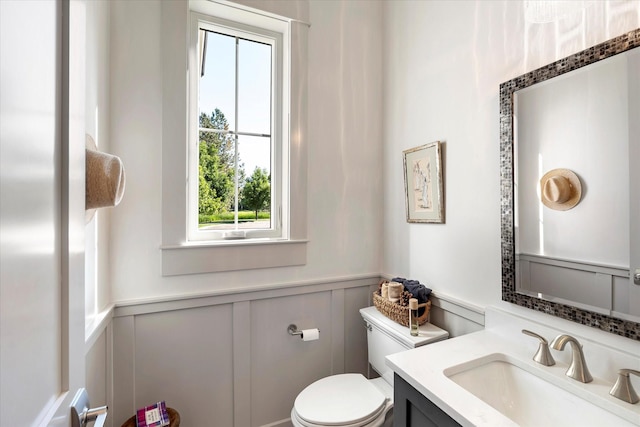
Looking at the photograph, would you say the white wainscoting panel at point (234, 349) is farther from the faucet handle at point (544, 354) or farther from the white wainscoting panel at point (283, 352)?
the faucet handle at point (544, 354)

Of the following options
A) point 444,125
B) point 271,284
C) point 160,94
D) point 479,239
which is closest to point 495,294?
point 479,239

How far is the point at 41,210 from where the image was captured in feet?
1.48

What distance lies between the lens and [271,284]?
1628mm

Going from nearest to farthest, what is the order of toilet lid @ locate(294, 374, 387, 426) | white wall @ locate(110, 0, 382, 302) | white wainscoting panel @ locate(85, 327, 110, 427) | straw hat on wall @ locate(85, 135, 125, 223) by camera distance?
1. straw hat on wall @ locate(85, 135, 125, 223)
2. white wainscoting panel @ locate(85, 327, 110, 427)
3. toilet lid @ locate(294, 374, 387, 426)
4. white wall @ locate(110, 0, 382, 302)

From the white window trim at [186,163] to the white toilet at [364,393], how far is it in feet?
1.92

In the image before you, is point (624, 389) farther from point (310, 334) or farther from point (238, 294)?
point (238, 294)

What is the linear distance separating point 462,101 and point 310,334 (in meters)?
1.34

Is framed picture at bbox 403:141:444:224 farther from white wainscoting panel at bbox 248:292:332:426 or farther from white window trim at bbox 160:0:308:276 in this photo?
white wainscoting panel at bbox 248:292:332:426

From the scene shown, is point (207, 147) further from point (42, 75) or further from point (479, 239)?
point (479, 239)

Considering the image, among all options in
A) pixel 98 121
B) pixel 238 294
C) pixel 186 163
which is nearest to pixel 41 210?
pixel 98 121

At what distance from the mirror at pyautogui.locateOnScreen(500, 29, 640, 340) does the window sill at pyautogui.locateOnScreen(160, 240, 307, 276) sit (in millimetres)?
993

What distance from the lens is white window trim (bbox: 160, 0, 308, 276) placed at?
55.4 inches

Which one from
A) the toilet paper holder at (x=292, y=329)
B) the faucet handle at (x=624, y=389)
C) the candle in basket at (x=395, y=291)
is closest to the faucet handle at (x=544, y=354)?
A: the faucet handle at (x=624, y=389)

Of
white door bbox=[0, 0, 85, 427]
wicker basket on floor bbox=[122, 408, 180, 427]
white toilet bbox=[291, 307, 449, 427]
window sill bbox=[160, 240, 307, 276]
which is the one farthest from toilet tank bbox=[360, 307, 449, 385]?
white door bbox=[0, 0, 85, 427]
